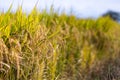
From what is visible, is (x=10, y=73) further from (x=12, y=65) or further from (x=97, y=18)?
(x=97, y=18)

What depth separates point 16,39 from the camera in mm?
4789

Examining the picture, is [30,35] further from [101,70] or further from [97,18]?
[97,18]

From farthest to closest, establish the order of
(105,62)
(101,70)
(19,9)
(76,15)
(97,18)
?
(97,18) → (76,15) → (105,62) → (101,70) → (19,9)

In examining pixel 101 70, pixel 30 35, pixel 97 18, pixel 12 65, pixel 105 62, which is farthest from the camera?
pixel 97 18

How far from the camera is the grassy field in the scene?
186 inches

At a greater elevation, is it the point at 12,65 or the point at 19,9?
the point at 19,9

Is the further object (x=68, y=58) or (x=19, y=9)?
(x=68, y=58)

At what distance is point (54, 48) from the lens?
5.71m

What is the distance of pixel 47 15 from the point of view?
7.06 meters

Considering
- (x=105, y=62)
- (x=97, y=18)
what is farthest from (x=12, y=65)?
(x=97, y=18)

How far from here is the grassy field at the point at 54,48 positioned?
4723 mm

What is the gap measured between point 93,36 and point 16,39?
474 centimetres

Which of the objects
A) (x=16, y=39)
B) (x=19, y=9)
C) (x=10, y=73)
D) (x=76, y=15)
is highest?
(x=76, y=15)

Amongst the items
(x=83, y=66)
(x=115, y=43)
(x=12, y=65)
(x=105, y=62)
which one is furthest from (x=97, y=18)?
(x=12, y=65)
